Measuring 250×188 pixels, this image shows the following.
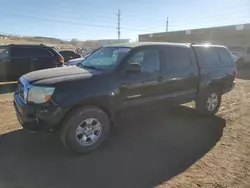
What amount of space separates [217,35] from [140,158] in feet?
143

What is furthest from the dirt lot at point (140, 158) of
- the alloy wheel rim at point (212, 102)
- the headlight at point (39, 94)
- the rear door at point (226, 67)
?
the rear door at point (226, 67)

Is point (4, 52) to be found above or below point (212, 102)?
above

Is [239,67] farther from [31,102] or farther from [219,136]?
[31,102]

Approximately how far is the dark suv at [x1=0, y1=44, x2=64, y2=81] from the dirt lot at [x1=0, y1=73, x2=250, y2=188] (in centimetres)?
546

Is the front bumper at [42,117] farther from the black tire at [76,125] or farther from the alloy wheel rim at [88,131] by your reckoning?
the alloy wheel rim at [88,131]

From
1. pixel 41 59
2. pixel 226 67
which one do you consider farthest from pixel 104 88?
pixel 41 59

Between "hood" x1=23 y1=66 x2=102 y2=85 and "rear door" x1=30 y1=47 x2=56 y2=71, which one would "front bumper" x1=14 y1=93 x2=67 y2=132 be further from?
"rear door" x1=30 y1=47 x2=56 y2=71

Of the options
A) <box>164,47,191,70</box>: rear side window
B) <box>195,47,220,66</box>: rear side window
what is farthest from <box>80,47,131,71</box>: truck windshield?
<box>195,47,220,66</box>: rear side window

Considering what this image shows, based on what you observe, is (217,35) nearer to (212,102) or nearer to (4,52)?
(4,52)

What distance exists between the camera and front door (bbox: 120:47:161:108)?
4465 millimetres

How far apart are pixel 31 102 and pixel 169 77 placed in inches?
106

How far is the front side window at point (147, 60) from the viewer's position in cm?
470

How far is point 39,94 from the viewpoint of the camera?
3838 millimetres

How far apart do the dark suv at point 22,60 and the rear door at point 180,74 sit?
705 centimetres
